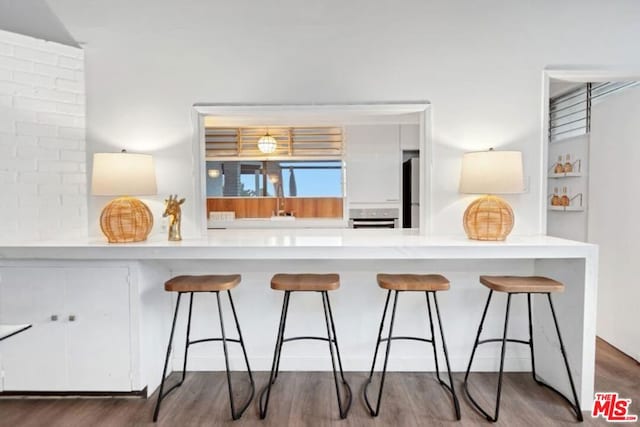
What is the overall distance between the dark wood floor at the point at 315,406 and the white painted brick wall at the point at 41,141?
1153 mm

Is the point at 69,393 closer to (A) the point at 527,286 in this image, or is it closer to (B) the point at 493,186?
(A) the point at 527,286

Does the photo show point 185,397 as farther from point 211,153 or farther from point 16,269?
point 211,153

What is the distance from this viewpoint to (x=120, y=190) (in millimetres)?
2367

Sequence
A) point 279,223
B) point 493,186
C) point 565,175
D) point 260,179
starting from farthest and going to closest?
1. point 260,179
2. point 279,223
3. point 565,175
4. point 493,186

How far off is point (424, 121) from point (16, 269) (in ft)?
9.33

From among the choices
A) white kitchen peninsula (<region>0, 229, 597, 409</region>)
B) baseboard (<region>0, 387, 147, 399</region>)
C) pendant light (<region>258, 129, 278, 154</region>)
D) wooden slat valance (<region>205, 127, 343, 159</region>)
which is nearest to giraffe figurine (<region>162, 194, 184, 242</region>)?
white kitchen peninsula (<region>0, 229, 597, 409</region>)

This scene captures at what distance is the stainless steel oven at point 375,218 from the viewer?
5.02 metres

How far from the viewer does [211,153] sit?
5156mm

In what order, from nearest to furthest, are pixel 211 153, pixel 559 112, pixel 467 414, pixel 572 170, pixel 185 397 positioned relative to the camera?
pixel 467 414, pixel 185 397, pixel 572 170, pixel 559 112, pixel 211 153

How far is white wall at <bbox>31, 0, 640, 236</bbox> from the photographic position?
101 inches

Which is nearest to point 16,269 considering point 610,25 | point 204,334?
point 204,334

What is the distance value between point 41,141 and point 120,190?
769 mm

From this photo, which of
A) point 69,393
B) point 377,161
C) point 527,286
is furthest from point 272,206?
point 527,286

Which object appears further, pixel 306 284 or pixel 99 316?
pixel 99 316
